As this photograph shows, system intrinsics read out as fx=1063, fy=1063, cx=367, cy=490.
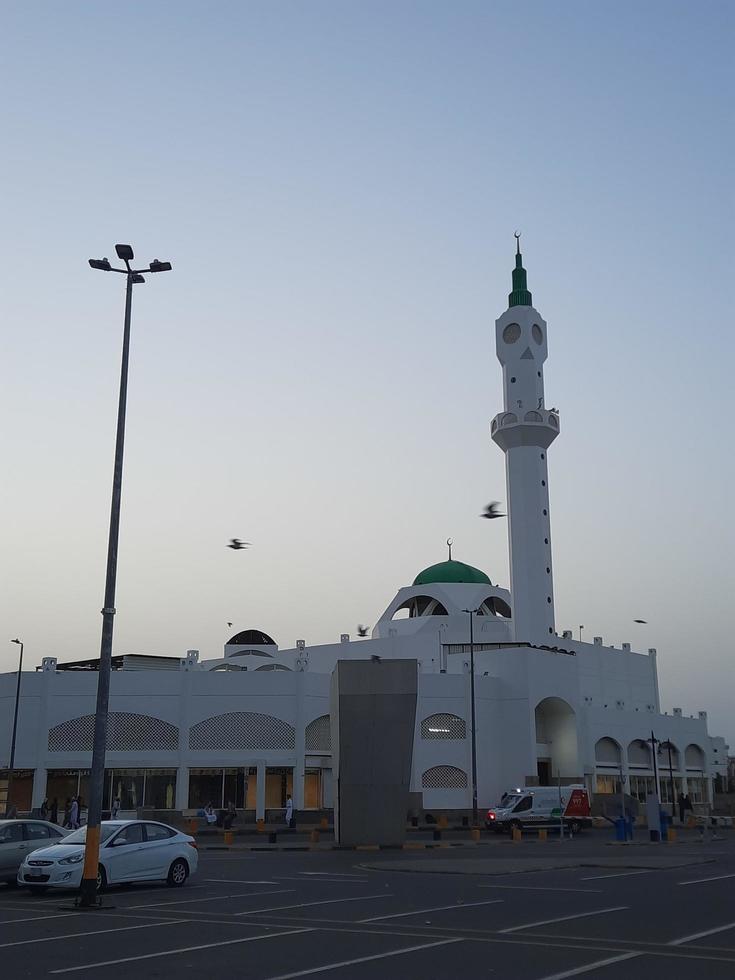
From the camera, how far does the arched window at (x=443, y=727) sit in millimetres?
58303

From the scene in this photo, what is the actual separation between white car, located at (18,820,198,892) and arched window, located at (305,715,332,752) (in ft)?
120

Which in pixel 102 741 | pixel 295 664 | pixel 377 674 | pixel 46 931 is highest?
pixel 295 664

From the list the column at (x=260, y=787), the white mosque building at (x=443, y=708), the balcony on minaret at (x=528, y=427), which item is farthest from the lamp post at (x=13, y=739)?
the balcony on minaret at (x=528, y=427)

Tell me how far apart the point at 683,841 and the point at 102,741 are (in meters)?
24.7

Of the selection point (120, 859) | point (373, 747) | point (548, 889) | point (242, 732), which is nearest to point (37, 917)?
point (120, 859)

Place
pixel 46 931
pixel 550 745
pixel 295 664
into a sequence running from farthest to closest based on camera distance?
pixel 295 664 → pixel 550 745 → pixel 46 931

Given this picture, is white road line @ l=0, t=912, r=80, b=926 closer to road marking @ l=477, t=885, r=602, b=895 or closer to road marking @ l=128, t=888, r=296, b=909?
road marking @ l=128, t=888, r=296, b=909

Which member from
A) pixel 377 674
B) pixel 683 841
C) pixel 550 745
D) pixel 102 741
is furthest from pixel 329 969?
pixel 550 745

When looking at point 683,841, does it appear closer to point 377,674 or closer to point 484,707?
point 377,674

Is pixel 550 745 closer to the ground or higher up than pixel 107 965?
higher up

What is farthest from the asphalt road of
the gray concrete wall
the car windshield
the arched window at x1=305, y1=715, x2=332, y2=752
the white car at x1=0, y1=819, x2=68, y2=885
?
the arched window at x1=305, y1=715, x2=332, y2=752

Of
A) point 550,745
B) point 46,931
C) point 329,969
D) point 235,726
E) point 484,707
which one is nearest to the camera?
point 329,969

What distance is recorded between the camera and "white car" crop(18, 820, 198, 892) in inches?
667

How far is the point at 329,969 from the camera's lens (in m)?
9.87
